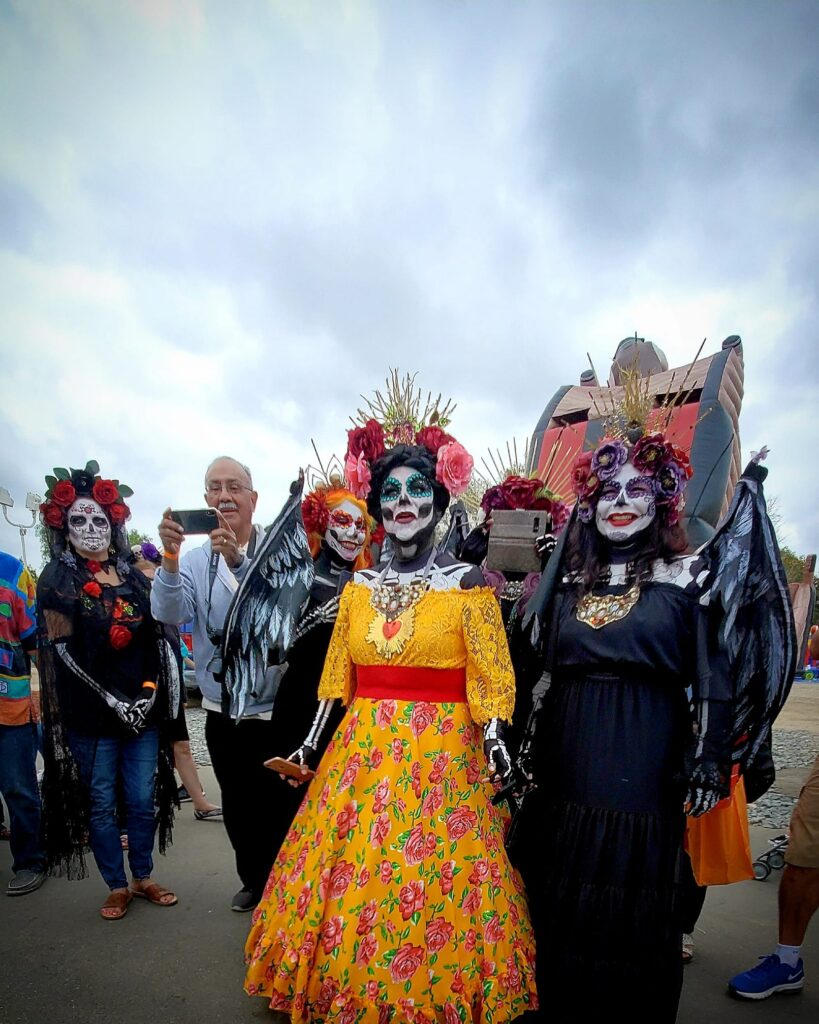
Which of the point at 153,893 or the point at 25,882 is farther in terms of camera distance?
the point at 25,882

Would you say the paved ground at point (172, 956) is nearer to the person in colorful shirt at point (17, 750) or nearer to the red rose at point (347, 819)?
the person in colorful shirt at point (17, 750)

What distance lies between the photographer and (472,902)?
2080 mm

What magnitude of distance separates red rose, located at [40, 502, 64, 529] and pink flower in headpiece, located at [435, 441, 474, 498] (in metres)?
2.06

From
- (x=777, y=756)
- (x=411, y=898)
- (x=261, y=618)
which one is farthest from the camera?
(x=777, y=756)

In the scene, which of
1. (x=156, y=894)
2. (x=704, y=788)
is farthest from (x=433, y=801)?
(x=156, y=894)

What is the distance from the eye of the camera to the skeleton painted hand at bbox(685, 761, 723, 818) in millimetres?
1965

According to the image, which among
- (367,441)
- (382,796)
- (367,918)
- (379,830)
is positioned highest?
(367,441)

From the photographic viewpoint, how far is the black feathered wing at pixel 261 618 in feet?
9.29

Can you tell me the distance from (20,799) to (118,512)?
1.67 meters

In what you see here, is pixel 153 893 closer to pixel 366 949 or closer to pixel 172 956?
pixel 172 956

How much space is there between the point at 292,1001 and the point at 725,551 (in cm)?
211

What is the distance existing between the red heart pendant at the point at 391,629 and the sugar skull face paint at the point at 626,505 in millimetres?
867

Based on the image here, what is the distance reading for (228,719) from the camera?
3.08m

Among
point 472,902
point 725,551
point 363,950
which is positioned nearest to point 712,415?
point 725,551
